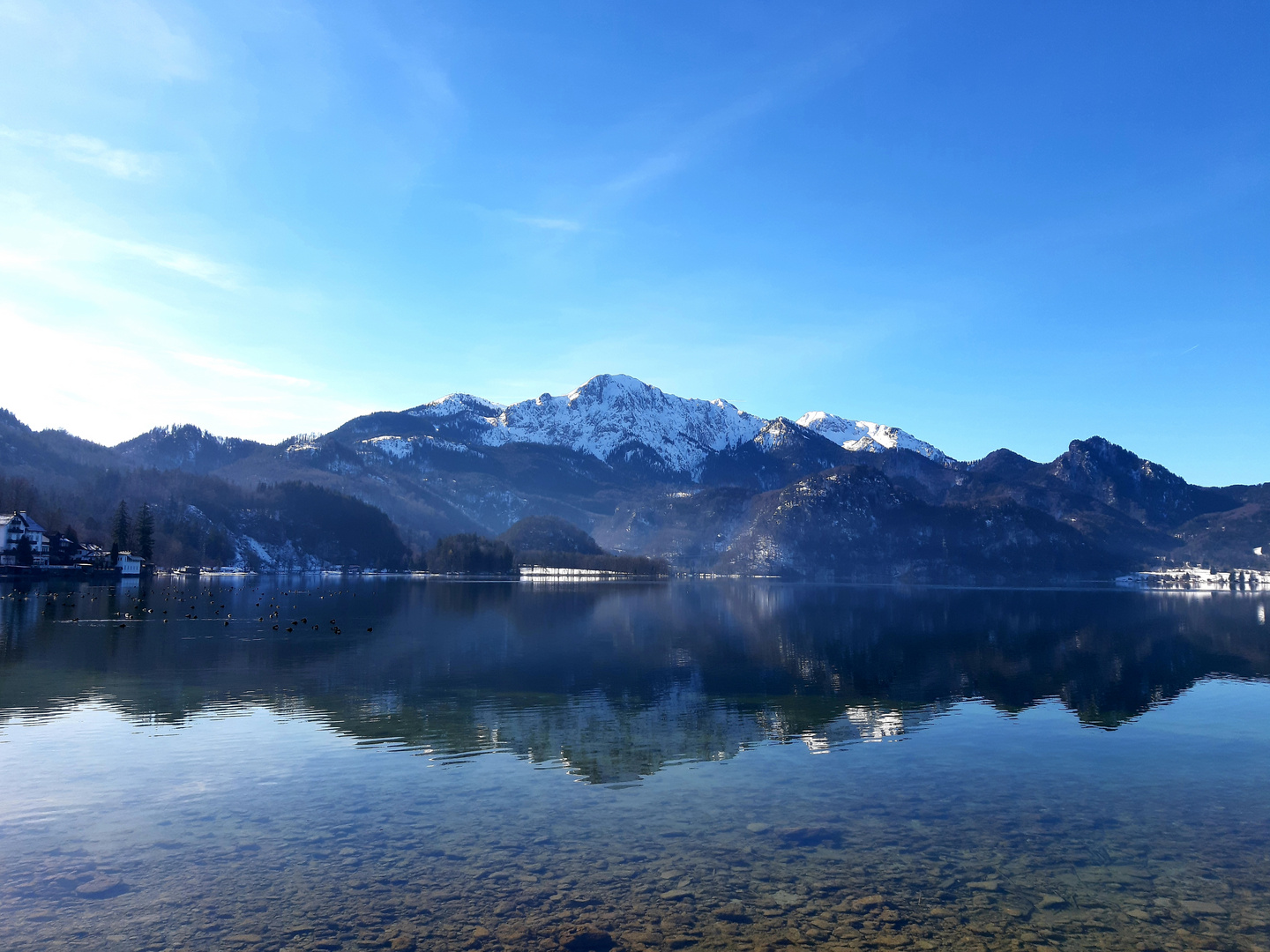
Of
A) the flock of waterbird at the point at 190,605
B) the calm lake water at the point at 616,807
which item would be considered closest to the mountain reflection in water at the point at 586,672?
the calm lake water at the point at 616,807

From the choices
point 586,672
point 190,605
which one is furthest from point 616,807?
point 190,605

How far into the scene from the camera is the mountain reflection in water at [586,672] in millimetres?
47781

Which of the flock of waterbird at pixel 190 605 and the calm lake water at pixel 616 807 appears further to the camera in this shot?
the flock of waterbird at pixel 190 605

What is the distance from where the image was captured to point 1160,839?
100 feet

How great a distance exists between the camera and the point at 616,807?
32875mm

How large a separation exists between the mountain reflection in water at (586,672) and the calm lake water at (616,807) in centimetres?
52

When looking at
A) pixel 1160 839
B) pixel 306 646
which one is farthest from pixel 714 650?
pixel 1160 839

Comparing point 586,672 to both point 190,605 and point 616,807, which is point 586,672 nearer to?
point 616,807

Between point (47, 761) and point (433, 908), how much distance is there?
1029 inches

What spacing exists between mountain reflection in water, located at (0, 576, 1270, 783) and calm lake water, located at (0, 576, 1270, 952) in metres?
0.52

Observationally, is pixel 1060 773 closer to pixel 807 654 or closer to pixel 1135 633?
pixel 807 654

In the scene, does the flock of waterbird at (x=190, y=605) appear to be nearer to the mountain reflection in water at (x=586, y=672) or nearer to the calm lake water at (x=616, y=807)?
the mountain reflection in water at (x=586, y=672)

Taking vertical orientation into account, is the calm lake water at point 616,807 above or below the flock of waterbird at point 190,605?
below

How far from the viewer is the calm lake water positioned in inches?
890
